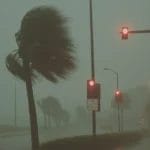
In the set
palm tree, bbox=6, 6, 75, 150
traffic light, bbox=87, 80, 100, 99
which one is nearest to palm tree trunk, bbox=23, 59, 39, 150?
palm tree, bbox=6, 6, 75, 150

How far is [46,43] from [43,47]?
0.33 m

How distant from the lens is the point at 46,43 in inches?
1363

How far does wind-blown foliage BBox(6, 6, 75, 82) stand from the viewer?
3445cm

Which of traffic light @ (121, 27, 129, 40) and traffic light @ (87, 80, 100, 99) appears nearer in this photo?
traffic light @ (121, 27, 129, 40)

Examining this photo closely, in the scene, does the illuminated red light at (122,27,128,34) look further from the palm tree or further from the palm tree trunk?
the palm tree trunk

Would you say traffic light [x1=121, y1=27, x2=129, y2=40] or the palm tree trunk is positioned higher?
traffic light [x1=121, y1=27, x2=129, y2=40]

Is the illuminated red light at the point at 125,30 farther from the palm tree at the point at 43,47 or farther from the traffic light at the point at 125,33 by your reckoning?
the palm tree at the point at 43,47

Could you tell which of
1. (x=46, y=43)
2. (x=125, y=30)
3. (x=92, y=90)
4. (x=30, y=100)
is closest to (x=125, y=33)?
(x=125, y=30)

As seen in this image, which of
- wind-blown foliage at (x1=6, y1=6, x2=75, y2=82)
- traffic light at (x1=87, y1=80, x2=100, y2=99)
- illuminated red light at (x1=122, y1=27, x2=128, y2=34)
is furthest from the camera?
wind-blown foliage at (x1=6, y1=6, x2=75, y2=82)

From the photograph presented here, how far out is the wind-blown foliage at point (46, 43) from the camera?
34450 mm

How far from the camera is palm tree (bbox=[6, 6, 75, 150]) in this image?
113ft

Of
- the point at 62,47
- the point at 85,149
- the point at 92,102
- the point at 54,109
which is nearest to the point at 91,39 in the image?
the point at 62,47

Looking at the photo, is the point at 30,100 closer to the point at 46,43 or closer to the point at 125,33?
the point at 46,43

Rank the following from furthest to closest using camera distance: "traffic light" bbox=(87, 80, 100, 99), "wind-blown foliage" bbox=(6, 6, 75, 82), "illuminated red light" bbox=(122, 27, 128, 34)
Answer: "wind-blown foliage" bbox=(6, 6, 75, 82) < "traffic light" bbox=(87, 80, 100, 99) < "illuminated red light" bbox=(122, 27, 128, 34)
